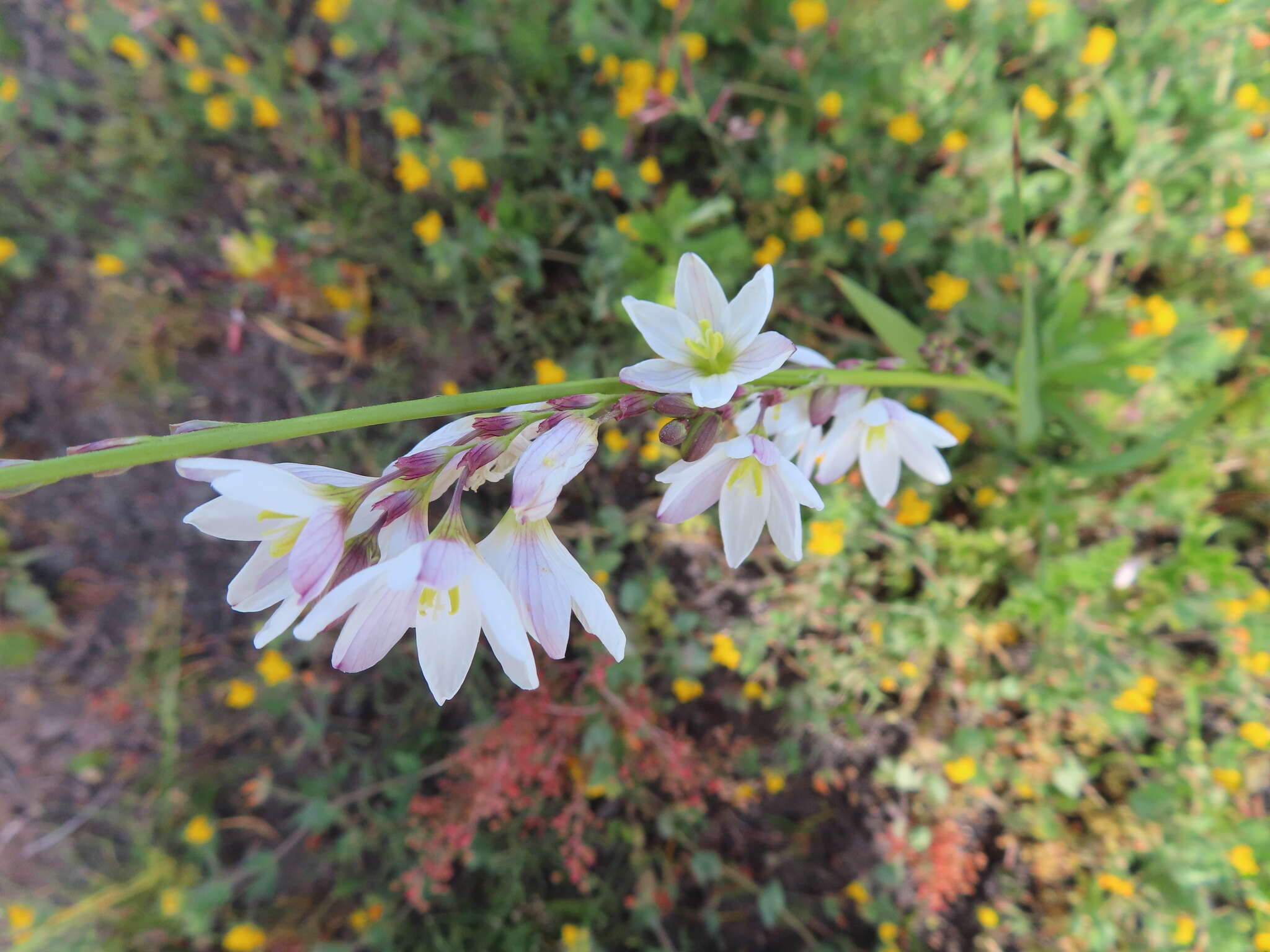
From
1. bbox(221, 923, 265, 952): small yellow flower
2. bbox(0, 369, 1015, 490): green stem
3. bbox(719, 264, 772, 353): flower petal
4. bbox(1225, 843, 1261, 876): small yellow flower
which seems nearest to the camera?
bbox(0, 369, 1015, 490): green stem

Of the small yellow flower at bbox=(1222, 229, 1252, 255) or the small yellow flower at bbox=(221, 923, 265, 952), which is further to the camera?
the small yellow flower at bbox=(221, 923, 265, 952)

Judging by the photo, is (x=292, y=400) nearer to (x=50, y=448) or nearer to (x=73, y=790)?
(x=50, y=448)

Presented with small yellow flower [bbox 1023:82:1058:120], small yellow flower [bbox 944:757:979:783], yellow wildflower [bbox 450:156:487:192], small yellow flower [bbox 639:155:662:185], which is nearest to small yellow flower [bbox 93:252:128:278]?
yellow wildflower [bbox 450:156:487:192]

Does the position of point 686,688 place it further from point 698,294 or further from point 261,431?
point 261,431

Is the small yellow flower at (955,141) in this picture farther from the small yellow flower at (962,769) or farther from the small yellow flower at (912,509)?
the small yellow flower at (962,769)

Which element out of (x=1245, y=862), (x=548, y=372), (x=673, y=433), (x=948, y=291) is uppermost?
(x=673, y=433)

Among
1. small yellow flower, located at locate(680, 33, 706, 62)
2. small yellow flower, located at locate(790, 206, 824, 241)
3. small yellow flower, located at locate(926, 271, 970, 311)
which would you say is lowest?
small yellow flower, located at locate(926, 271, 970, 311)

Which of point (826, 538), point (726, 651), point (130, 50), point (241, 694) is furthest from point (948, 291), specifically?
point (130, 50)

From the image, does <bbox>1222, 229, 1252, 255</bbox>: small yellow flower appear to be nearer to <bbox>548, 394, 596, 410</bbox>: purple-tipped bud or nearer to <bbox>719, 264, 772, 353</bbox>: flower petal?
<bbox>719, 264, 772, 353</bbox>: flower petal
